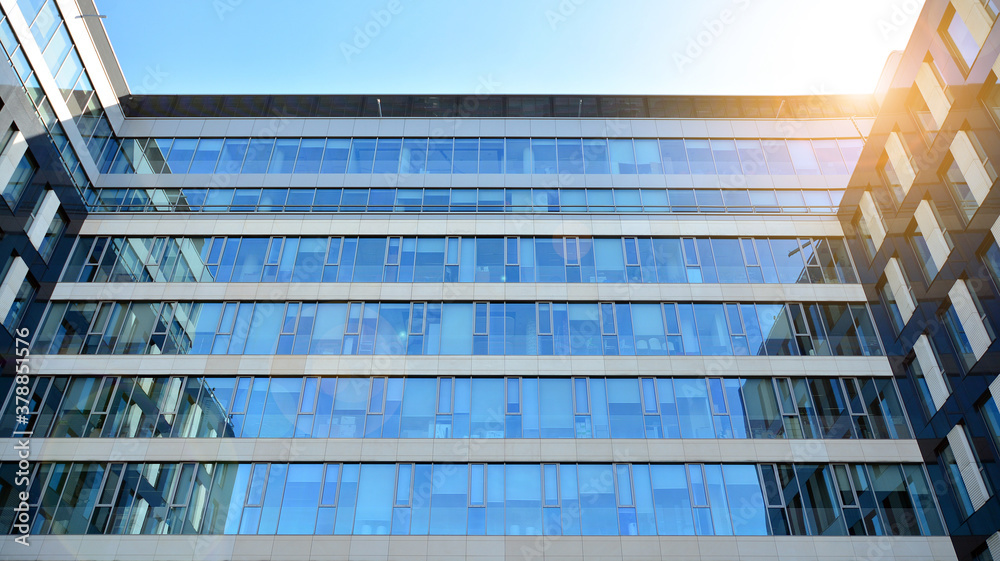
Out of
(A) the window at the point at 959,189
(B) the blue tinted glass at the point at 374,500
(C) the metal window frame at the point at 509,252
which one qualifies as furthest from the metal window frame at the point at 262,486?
(A) the window at the point at 959,189

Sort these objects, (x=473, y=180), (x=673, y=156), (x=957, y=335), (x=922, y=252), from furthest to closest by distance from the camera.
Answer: (x=673, y=156)
(x=473, y=180)
(x=922, y=252)
(x=957, y=335)

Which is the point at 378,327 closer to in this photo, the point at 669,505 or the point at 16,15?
the point at 669,505

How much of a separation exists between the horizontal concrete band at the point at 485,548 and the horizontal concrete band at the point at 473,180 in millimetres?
16033

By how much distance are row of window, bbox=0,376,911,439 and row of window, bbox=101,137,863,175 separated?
11064 mm

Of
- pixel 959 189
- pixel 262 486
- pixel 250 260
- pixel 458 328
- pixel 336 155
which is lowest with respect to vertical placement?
pixel 262 486

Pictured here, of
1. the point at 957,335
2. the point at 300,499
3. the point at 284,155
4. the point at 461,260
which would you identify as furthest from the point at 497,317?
the point at 957,335

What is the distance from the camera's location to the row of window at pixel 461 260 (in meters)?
Result: 31.4

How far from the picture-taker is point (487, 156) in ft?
116

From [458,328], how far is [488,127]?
Result: 11.4m

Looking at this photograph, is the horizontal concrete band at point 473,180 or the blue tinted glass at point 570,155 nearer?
the horizontal concrete band at point 473,180

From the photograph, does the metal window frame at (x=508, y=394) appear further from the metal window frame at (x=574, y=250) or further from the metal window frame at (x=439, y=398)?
the metal window frame at (x=574, y=250)

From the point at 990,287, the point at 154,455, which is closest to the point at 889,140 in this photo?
the point at 990,287

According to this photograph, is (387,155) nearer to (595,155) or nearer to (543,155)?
(543,155)

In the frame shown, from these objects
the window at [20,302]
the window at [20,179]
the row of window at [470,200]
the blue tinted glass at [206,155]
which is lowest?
the window at [20,302]
